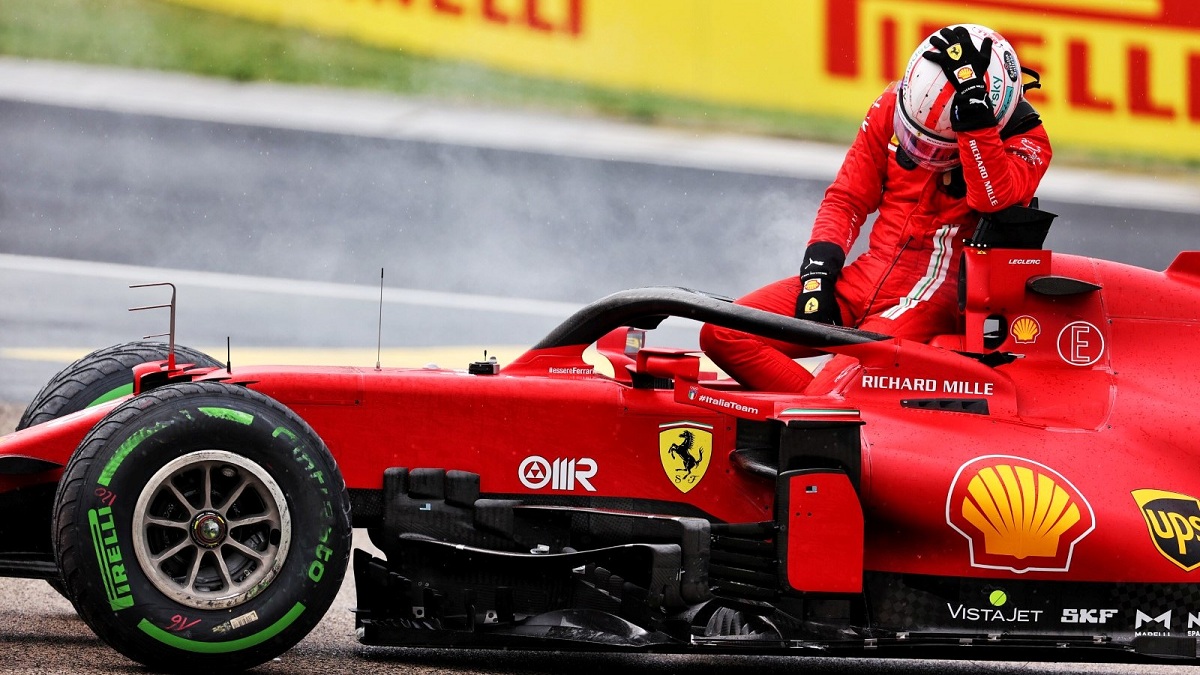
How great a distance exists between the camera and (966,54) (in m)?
5.88

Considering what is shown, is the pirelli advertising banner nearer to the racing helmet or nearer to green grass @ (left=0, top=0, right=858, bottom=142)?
green grass @ (left=0, top=0, right=858, bottom=142)

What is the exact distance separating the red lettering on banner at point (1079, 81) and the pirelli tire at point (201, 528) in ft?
26.9

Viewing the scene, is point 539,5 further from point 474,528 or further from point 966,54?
point 474,528

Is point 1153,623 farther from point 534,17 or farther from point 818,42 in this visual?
point 534,17

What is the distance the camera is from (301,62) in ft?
40.0

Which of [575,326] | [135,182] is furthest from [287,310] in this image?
[575,326]

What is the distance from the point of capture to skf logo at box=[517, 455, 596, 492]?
5355 mm

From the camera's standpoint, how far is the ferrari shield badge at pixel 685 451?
543 cm

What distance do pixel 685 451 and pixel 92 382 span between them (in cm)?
217

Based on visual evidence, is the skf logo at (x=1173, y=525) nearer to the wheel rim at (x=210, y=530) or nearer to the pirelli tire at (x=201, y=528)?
the pirelli tire at (x=201, y=528)

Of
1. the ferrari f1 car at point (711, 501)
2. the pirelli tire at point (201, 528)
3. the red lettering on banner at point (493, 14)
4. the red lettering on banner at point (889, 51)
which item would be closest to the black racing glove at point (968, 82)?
the ferrari f1 car at point (711, 501)

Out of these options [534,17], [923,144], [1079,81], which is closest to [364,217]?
[534,17]

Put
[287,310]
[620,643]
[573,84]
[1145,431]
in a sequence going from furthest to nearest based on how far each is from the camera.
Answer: [573,84]
[287,310]
[1145,431]
[620,643]

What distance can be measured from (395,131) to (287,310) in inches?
69.1
